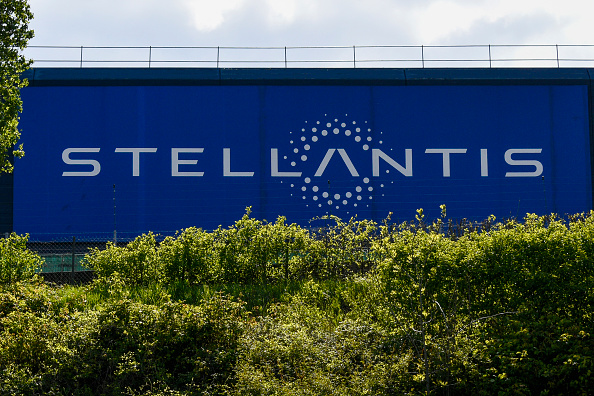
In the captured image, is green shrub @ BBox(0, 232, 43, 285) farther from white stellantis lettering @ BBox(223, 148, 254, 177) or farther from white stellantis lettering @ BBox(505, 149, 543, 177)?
white stellantis lettering @ BBox(505, 149, 543, 177)

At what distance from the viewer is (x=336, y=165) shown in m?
22.3

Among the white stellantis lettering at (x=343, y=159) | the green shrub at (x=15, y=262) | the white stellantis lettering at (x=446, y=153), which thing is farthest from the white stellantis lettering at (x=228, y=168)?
the green shrub at (x=15, y=262)

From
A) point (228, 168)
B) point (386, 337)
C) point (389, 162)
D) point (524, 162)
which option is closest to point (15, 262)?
point (386, 337)

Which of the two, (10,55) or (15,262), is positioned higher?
(10,55)

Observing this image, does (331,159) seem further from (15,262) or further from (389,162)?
(15,262)

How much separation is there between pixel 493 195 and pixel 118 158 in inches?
542

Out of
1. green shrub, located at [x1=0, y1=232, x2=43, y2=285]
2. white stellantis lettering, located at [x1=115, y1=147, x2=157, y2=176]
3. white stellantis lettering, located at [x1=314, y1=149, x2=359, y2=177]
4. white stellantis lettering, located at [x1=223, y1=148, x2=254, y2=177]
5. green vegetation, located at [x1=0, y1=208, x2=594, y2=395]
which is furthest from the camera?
white stellantis lettering, located at [x1=314, y1=149, x2=359, y2=177]

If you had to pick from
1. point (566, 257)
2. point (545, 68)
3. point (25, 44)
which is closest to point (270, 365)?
point (566, 257)

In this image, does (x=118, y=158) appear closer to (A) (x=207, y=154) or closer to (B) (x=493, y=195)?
(A) (x=207, y=154)

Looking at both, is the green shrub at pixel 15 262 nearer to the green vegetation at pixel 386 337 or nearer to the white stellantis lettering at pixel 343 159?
the green vegetation at pixel 386 337

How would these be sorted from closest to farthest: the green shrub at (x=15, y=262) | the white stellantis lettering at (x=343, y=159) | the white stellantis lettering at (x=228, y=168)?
the green shrub at (x=15, y=262) → the white stellantis lettering at (x=228, y=168) → the white stellantis lettering at (x=343, y=159)

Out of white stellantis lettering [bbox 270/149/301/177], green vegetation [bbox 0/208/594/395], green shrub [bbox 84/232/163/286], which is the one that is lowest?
green vegetation [bbox 0/208/594/395]

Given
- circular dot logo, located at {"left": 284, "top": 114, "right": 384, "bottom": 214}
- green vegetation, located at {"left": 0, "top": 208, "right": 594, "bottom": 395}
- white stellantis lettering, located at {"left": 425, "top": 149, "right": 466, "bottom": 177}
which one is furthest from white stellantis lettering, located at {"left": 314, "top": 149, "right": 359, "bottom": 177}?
green vegetation, located at {"left": 0, "top": 208, "right": 594, "bottom": 395}

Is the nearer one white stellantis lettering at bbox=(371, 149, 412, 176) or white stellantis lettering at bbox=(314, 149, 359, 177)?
white stellantis lettering at bbox=(314, 149, 359, 177)
